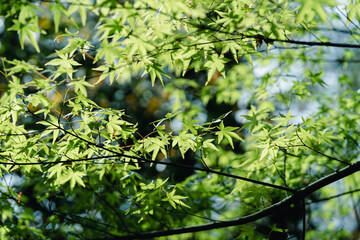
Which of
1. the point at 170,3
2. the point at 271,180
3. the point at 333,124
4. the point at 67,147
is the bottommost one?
the point at 271,180

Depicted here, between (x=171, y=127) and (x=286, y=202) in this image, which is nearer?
(x=171, y=127)

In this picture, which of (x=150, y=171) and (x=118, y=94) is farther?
(x=118, y=94)

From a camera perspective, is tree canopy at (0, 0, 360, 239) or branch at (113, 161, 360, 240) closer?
tree canopy at (0, 0, 360, 239)

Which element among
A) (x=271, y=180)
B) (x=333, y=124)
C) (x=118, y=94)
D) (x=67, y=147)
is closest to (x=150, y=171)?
(x=118, y=94)

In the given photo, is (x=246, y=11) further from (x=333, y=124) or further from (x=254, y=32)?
(x=333, y=124)

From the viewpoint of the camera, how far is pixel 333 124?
2.73 meters

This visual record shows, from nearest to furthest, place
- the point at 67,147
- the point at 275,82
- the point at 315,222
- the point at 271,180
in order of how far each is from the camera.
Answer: the point at 67,147, the point at 271,180, the point at 275,82, the point at 315,222

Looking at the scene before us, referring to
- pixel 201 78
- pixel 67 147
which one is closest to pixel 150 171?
pixel 201 78

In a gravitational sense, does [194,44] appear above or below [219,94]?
above

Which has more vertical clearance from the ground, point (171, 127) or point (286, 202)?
point (171, 127)

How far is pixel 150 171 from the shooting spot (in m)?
5.72

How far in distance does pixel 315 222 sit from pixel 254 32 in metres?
7.42

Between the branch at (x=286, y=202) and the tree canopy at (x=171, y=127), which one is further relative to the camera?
the branch at (x=286, y=202)

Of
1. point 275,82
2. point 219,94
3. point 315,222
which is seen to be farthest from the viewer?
point 315,222
